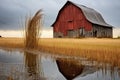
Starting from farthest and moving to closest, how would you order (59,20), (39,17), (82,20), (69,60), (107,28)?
(107,28) < (59,20) < (82,20) < (39,17) < (69,60)

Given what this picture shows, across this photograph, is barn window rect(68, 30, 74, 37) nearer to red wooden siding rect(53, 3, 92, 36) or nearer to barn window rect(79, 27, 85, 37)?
red wooden siding rect(53, 3, 92, 36)

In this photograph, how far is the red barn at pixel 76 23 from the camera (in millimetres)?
31047

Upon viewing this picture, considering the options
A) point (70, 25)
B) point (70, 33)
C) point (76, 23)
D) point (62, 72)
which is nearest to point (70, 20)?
point (70, 25)

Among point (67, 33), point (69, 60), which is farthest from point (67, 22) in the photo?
point (69, 60)

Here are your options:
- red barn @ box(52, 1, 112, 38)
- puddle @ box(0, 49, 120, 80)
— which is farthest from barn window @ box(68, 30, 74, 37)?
puddle @ box(0, 49, 120, 80)

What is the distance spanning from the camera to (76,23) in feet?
105

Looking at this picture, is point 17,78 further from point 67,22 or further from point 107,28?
point 107,28

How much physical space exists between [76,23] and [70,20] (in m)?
0.85

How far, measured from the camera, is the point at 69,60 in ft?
34.8

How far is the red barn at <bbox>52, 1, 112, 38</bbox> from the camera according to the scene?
31.0 meters

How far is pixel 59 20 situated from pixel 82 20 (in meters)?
3.31

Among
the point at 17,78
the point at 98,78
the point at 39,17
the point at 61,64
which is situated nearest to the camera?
the point at 17,78

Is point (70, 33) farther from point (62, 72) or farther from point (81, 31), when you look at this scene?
point (62, 72)

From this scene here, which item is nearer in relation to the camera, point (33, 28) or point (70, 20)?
point (33, 28)
